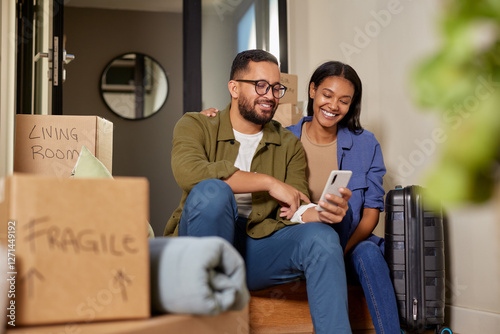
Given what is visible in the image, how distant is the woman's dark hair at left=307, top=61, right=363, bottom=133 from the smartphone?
583 mm

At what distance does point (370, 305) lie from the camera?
1.59 metres

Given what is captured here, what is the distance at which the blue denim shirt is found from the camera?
1851mm

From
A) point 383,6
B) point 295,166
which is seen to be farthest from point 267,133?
point 383,6

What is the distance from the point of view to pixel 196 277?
600 mm

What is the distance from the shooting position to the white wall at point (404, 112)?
1896 mm

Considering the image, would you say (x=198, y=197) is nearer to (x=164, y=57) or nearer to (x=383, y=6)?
(x=383, y=6)

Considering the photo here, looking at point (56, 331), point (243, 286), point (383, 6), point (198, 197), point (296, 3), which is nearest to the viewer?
point (56, 331)

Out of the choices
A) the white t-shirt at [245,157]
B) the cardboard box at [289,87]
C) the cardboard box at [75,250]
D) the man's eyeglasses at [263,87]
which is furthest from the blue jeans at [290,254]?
the cardboard box at [289,87]

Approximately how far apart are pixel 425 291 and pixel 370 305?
20 cm

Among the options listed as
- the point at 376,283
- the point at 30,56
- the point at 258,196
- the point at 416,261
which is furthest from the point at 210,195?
the point at 30,56

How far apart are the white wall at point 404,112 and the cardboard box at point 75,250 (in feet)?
4.00

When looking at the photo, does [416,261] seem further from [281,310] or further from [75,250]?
[75,250]

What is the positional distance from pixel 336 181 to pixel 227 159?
0.43 metres

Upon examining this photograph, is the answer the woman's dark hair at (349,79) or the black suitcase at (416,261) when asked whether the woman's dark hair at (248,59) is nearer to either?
the woman's dark hair at (349,79)
